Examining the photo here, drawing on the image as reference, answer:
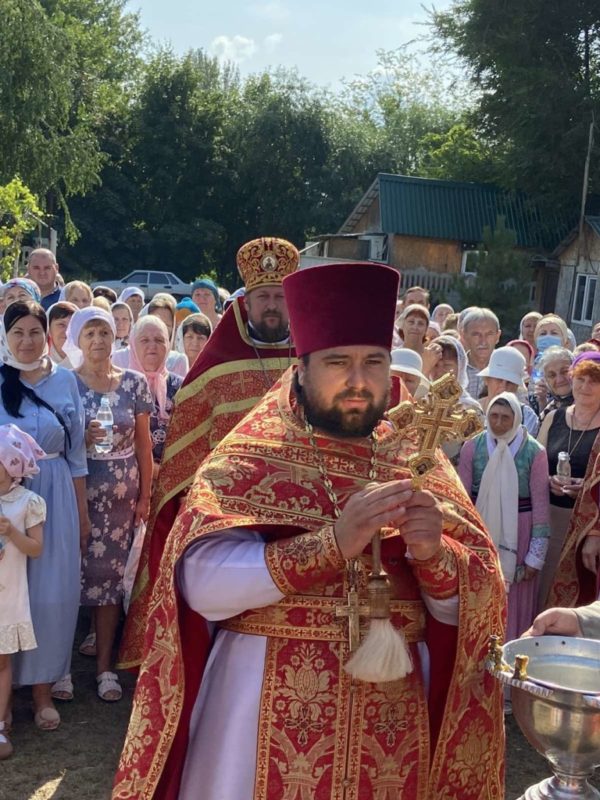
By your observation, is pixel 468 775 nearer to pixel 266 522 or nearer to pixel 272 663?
pixel 272 663

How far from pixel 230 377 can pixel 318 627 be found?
7.29 ft

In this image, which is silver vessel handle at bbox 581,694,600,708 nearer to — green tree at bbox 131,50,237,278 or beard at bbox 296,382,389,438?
beard at bbox 296,382,389,438

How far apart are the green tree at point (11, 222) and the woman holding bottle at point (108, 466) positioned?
10.6 meters

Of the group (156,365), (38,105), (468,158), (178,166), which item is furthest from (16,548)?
(178,166)

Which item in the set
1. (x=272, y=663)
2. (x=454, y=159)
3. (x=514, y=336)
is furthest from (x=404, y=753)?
(x=454, y=159)

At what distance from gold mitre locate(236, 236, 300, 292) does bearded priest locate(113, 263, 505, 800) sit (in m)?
2.01

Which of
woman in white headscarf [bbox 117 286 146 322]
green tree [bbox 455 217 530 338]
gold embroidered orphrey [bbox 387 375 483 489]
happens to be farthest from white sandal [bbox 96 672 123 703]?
green tree [bbox 455 217 530 338]

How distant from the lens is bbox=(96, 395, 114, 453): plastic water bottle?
5.32 m

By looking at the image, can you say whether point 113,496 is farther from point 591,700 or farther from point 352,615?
point 591,700

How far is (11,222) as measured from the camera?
16875 mm

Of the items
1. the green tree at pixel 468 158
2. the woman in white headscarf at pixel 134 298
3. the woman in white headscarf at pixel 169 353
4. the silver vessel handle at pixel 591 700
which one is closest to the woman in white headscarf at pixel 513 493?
the woman in white headscarf at pixel 169 353

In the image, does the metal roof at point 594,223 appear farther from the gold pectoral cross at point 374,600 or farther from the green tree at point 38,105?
the gold pectoral cross at point 374,600

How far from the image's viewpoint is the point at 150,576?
180 inches

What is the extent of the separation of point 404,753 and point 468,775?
0.58 feet
